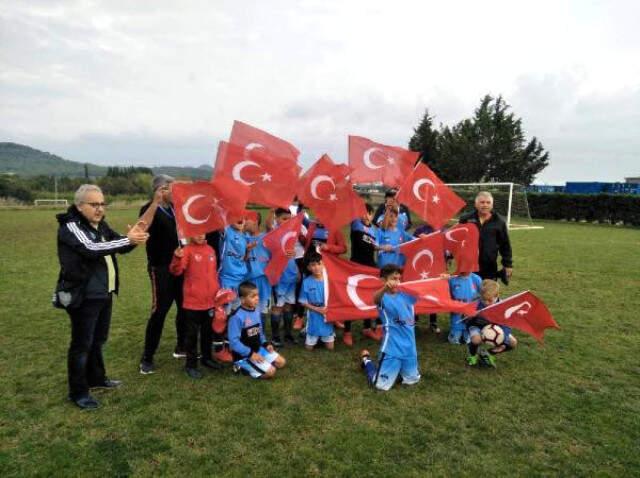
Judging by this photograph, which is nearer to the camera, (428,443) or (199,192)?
(428,443)

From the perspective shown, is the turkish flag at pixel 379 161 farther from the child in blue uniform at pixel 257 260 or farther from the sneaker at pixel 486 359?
the sneaker at pixel 486 359

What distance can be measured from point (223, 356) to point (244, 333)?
62 cm

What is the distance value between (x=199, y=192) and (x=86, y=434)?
269cm

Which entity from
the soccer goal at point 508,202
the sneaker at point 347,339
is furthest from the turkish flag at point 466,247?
the soccer goal at point 508,202

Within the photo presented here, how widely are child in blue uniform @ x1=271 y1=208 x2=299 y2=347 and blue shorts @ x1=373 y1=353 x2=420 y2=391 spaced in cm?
185

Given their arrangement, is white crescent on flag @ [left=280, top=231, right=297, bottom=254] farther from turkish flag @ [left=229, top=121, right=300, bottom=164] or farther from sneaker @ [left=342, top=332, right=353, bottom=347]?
sneaker @ [left=342, top=332, right=353, bottom=347]

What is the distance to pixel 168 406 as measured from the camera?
4652 millimetres

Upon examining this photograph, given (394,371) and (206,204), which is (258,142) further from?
(394,371)

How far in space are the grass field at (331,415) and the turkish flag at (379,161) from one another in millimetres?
2661

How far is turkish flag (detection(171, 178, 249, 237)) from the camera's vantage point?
5.05 metres

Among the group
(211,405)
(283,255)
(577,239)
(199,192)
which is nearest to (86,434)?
(211,405)

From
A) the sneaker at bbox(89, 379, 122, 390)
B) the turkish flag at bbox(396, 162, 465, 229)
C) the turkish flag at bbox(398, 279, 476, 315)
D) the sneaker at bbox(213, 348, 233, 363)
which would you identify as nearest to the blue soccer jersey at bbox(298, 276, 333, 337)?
the sneaker at bbox(213, 348, 233, 363)

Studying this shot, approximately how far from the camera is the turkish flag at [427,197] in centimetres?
688

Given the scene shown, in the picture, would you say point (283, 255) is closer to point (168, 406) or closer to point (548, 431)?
point (168, 406)
